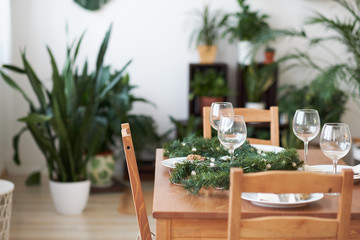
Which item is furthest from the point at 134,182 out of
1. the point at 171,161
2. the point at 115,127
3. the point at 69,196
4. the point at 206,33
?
the point at 206,33

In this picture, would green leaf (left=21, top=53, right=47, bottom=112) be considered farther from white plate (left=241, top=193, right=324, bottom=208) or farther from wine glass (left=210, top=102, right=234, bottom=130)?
white plate (left=241, top=193, right=324, bottom=208)

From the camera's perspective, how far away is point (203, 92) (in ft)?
14.8

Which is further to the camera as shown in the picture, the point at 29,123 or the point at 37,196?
the point at 37,196

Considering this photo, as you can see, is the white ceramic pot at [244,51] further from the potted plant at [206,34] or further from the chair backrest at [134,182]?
the chair backrest at [134,182]

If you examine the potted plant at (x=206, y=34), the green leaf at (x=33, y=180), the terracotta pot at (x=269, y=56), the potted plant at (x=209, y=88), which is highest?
the potted plant at (x=206, y=34)

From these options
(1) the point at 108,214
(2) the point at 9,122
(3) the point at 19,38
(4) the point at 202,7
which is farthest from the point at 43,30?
(1) the point at 108,214

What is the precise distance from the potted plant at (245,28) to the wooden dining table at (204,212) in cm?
294

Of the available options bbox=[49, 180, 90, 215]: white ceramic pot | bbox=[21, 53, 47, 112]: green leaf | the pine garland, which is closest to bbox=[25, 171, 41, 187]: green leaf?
bbox=[49, 180, 90, 215]: white ceramic pot

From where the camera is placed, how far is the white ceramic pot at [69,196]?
12.0 feet

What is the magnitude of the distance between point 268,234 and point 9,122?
3.88 m

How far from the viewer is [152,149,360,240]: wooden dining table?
4.82 feet

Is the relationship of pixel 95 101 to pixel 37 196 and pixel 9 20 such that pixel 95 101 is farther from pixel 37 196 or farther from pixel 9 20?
pixel 9 20

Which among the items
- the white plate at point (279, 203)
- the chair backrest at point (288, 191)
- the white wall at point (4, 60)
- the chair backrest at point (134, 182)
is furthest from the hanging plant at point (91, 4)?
the chair backrest at point (288, 191)

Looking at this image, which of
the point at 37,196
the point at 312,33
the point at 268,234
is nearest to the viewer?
the point at 268,234
